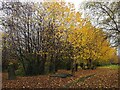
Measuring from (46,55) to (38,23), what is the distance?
557 millimetres

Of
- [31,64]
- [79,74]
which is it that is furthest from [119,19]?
[31,64]

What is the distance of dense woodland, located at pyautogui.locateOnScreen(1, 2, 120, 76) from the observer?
3.99 metres

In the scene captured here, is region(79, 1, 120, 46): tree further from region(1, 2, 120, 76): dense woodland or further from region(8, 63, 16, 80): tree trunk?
region(8, 63, 16, 80): tree trunk

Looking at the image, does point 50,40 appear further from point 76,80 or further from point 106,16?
point 106,16

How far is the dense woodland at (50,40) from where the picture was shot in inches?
157

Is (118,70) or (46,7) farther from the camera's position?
(46,7)

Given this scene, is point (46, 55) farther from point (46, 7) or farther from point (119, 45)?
point (119, 45)

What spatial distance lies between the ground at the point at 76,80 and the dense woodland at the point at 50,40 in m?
0.11

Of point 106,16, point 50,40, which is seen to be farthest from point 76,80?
point 106,16

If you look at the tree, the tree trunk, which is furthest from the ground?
the tree

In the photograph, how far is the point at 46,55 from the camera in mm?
4062

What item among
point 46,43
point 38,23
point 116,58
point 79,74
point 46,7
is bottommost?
point 79,74

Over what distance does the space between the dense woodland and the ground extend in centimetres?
11

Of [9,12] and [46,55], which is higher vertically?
[9,12]
